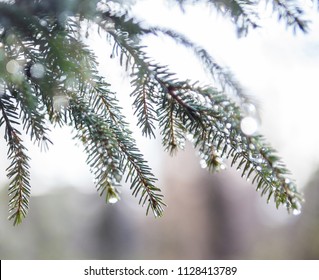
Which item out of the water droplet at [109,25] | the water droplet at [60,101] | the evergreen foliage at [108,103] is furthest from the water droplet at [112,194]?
the water droplet at [109,25]

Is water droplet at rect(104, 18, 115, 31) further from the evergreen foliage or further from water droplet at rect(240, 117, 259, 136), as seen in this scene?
water droplet at rect(240, 117, 259, 136)

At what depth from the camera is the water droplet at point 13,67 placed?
0.55 meters

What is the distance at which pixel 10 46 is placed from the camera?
0.57 meters

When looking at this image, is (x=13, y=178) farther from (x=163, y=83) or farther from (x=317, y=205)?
(x=317, y=205)

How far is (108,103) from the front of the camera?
24.4 inches

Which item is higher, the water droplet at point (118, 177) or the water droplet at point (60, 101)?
the water droplet at point (60, 101)

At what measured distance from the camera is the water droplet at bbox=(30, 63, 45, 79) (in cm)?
57

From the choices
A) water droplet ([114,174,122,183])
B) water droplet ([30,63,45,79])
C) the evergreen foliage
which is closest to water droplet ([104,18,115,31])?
the evergreen foliage

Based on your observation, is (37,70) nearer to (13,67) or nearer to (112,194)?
(13,67)

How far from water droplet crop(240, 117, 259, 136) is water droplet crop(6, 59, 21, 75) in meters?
0.29

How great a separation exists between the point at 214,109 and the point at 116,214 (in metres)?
12.1

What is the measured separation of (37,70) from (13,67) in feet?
0.10

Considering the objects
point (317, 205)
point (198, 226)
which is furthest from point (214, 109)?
point (198, 226)

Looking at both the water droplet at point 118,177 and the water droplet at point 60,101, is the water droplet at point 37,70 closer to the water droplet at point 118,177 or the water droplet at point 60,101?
the water droplet at point 60,101
